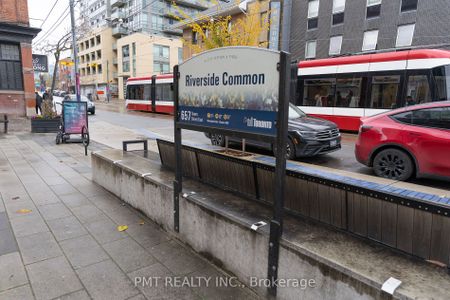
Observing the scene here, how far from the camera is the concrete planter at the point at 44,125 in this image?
12.9 m

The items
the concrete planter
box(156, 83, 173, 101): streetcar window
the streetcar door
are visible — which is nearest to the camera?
the concrete planter

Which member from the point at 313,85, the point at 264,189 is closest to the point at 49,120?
the point at 313,85

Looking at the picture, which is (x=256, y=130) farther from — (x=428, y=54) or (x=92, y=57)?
(x=92, y=57)

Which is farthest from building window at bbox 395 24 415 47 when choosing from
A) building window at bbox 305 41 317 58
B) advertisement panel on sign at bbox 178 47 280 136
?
advertisement panel on sign at bbox 178 47 280 136

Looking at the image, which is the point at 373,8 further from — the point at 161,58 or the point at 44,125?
the point at 161,58

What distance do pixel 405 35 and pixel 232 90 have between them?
22.7 meters

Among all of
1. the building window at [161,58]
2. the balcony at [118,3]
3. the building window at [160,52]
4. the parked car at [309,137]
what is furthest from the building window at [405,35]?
the balcony at [118,3]

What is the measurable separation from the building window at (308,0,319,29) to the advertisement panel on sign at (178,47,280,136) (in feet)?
80.9

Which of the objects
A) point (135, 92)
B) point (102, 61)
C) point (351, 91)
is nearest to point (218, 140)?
point (351, 91)

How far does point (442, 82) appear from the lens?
10.2m

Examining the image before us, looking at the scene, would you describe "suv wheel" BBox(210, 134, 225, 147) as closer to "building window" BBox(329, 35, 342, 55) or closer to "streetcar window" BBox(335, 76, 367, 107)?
"streetcar window" BBox(335, 76, 367, 107)

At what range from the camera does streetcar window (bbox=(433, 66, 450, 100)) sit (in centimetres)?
1007

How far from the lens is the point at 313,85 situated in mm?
13805

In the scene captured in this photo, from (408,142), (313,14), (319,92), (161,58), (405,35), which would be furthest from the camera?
(161,58)
